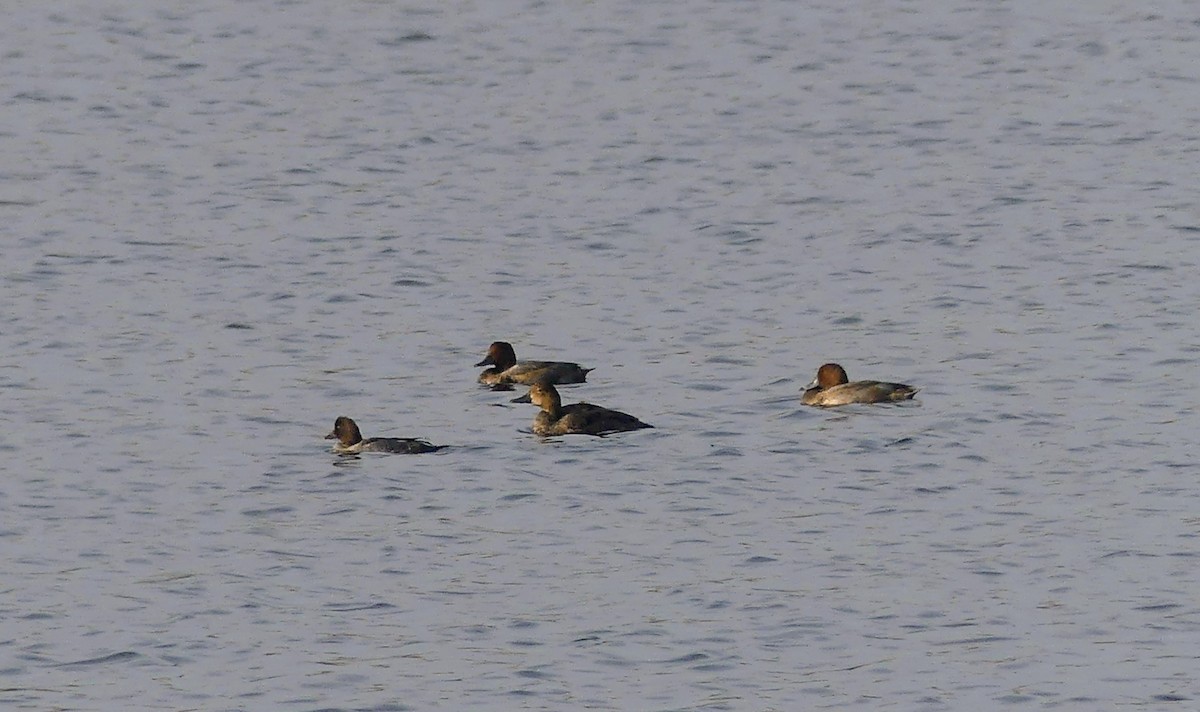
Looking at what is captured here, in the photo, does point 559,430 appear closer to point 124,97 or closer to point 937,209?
point 937,209

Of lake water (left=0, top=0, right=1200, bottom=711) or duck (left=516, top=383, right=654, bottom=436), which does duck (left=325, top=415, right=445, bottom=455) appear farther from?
duck (left=516, top=383, right=654, bottom=436)

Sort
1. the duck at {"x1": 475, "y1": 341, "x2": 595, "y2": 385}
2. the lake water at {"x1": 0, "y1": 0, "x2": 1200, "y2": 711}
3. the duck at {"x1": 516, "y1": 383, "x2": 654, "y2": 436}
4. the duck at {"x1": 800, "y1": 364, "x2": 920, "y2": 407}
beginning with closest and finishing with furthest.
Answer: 1. the lake water at {"x1": 0, "y1": 0, "x2": 1200, "y2": 711}
2. the duck at {"x1": 516, "y1": 383, "x2": 654, "y2": 436}
3. the duck at {"x1": 800, "y1": 364, "x2": 920, "y2": 407}
4. the duck at {"x1": 475, "y1": 341, "x2": 595, "y2": 385}

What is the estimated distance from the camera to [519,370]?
82.8 feet

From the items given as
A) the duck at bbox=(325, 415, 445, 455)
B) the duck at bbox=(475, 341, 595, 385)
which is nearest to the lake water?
the duck at bbox=(325, 415, 445, 455)

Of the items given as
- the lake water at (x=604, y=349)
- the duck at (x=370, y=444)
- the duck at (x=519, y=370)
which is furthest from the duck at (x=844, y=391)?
the duck at (x=370, y=444)

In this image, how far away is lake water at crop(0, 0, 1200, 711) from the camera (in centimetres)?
1723

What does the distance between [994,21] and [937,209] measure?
41.8 feet

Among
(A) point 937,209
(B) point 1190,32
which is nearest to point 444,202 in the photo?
(A) point 937,209

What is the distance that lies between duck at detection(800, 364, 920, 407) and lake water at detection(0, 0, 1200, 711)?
22cm

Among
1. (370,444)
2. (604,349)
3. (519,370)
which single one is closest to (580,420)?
(370,444)

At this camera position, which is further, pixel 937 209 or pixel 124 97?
pixel 124 97

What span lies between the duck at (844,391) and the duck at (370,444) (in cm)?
388

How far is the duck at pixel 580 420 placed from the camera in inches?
910

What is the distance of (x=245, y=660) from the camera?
1691cm
